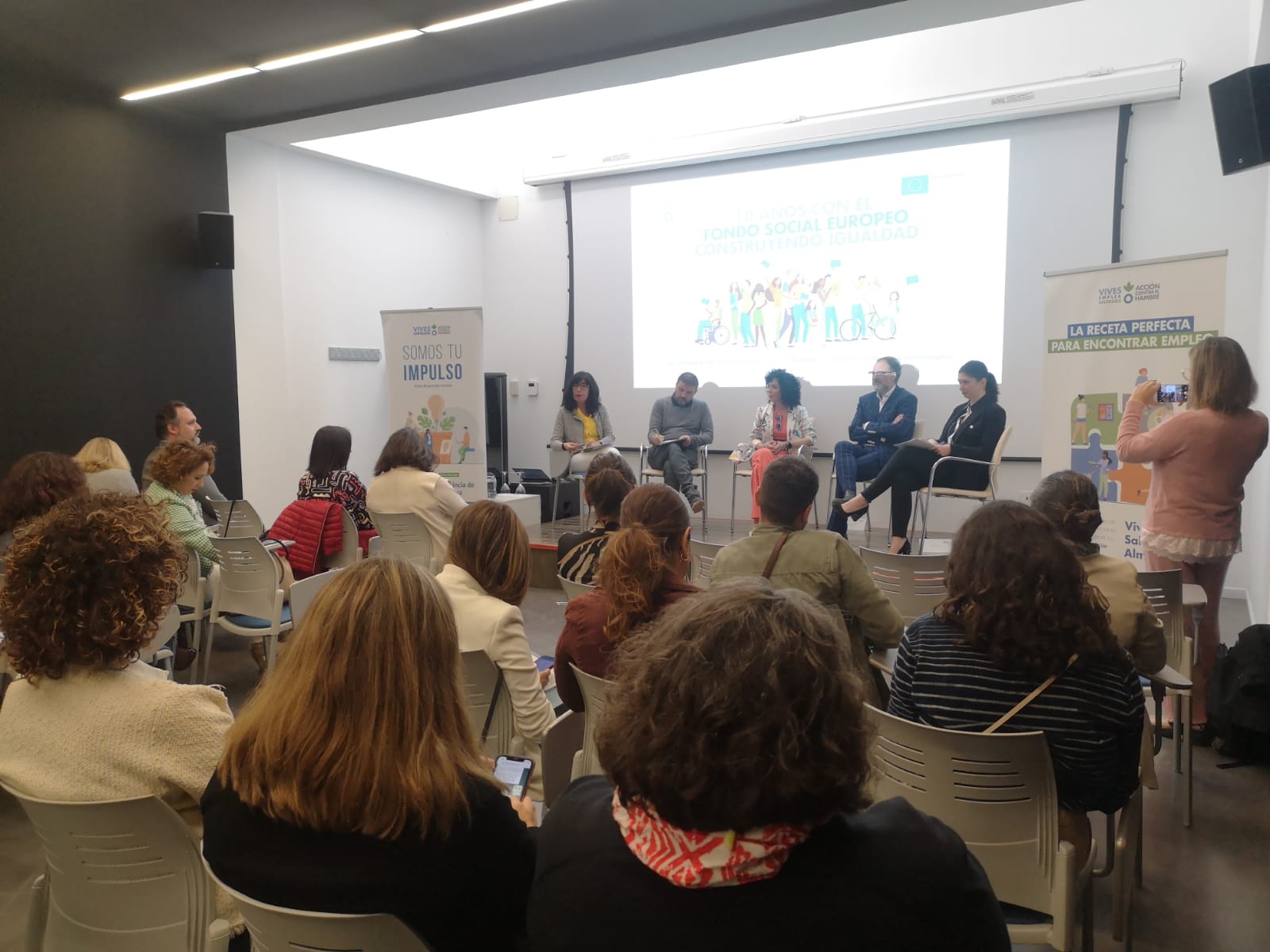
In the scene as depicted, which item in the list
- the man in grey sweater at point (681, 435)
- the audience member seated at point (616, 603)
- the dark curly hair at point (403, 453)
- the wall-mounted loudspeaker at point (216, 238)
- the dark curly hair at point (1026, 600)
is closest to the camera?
the dark curly hair at point (1026, 600)

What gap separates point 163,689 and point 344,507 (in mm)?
2809

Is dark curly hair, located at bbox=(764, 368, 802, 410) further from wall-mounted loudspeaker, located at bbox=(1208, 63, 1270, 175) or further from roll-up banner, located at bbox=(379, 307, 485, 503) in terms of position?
wall-mounted loudspeaker, located at bbox=(1208, 63, 1270, 175)

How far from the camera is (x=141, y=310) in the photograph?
602 centimetres

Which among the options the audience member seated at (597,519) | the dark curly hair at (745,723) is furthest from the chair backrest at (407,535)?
the dark curly hair at (745,723)

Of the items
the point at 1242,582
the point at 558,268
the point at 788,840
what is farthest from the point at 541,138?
the point at 788,840

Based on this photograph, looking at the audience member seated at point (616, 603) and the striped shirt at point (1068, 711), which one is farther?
the audience member seated at point (616, 603)

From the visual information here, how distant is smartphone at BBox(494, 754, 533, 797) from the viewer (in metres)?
1.42

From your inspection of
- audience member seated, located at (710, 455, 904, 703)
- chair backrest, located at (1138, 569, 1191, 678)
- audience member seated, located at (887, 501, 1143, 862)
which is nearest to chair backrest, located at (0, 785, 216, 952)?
audience member seated, located at (887, 501, 1143, 862)

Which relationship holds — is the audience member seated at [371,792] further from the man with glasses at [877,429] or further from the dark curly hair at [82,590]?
the man with glasses at [877,429]

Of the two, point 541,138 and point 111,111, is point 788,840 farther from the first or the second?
point 541,138

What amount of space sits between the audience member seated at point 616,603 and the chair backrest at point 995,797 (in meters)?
0.62

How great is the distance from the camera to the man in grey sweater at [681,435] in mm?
7102

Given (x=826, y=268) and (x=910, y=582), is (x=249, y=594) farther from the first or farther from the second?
(x=826, y=268)

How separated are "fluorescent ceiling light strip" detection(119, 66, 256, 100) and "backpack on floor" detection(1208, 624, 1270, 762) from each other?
6.06 metres
